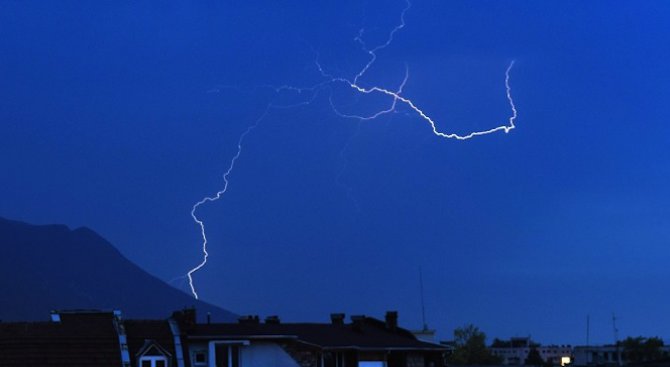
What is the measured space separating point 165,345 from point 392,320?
69.1ft

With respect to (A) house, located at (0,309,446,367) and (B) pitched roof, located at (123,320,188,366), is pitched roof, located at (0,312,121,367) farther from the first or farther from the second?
Result: (B) pitched roof, located at (123,320,188,366)

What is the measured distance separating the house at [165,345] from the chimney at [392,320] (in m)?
11.0

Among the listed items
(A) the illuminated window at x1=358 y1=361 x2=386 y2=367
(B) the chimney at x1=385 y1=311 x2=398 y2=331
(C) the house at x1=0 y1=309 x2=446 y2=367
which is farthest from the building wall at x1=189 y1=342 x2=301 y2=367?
(B) the chimney at x1=385 y1=311 x2=398 y2=331

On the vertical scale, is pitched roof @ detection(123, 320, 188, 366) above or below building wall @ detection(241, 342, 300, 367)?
above

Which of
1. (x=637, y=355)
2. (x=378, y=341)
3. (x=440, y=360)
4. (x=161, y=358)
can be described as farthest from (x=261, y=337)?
(x=637, y=355)

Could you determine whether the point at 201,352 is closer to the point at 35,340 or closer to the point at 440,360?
the point at 35,340

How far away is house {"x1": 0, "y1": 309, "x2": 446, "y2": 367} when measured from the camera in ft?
171

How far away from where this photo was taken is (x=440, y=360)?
64625 millimetres

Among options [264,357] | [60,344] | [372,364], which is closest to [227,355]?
[264,357]

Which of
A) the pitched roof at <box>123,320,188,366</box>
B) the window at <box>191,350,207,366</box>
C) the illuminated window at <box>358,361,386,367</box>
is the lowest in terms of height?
the illuminated window at <box>358,361,386,367</box>

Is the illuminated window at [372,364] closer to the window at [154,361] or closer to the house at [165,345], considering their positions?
the house at [165,345]

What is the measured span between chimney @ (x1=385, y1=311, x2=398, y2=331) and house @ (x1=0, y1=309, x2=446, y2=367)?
36.0 feet

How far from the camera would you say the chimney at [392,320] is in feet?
234

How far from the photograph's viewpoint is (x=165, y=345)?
178ft
